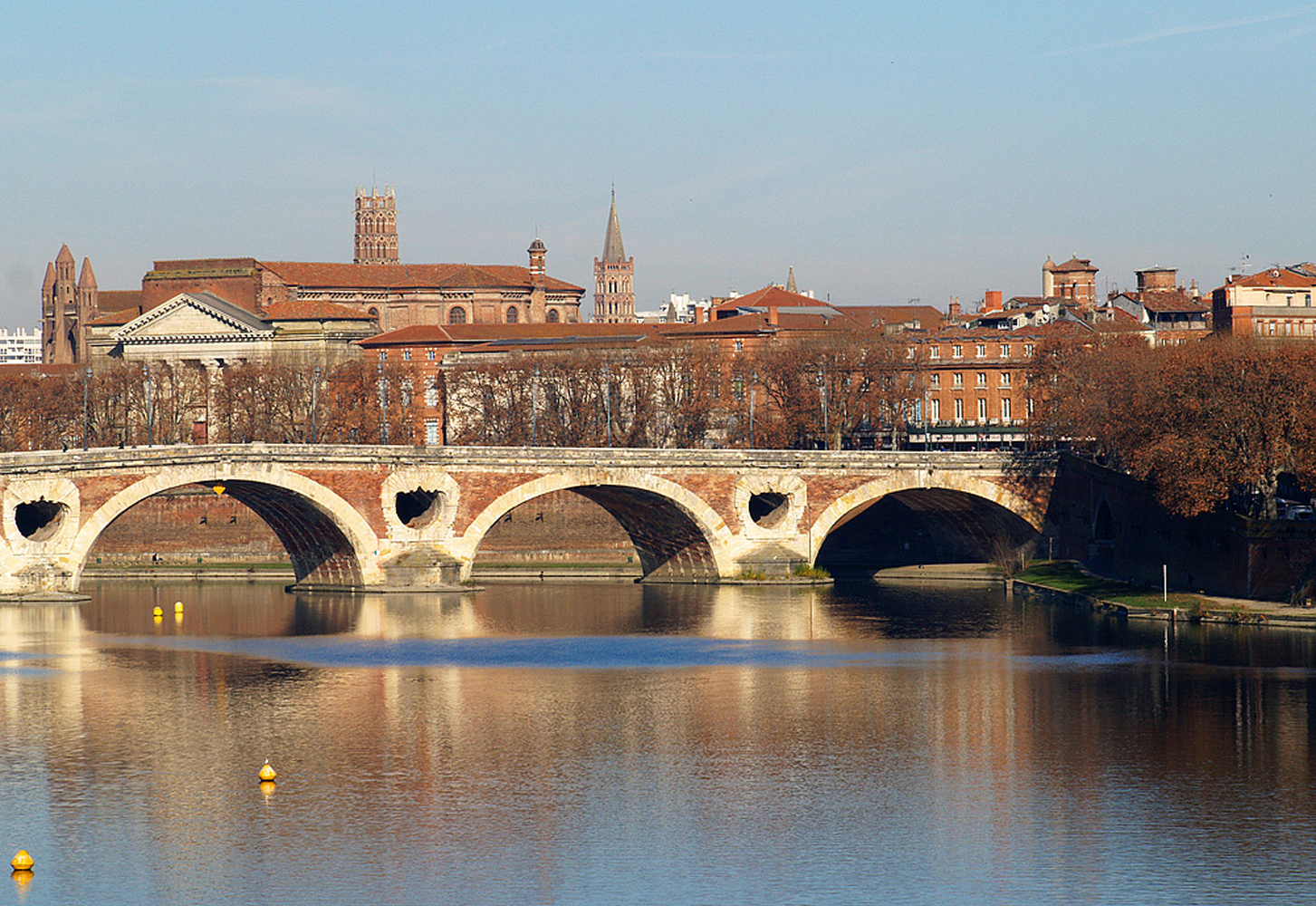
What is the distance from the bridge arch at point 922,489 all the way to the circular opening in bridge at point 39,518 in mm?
34583

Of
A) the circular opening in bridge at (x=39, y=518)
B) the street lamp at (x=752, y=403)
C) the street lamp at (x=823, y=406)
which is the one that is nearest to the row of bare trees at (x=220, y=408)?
the street lamp at (x=752, y=403)

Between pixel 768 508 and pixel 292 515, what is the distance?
23078mm

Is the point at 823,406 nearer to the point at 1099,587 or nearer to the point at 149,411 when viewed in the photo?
the point at 1099,587

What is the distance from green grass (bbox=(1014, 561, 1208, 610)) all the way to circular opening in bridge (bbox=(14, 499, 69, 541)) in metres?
43.1

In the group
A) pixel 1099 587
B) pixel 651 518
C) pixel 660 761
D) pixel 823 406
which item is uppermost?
pixel 823 406

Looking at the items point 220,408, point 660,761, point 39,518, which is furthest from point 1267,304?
point 660,761

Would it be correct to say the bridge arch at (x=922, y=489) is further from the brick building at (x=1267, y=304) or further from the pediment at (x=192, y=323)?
the pediment at (x=192, y=323)

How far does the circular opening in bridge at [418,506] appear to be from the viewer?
87250 mm

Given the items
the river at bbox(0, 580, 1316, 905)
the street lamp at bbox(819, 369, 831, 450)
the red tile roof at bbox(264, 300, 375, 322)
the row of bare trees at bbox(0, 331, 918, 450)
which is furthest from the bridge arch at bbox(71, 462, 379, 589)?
the red tile roof at bbox(264, 300, 375, 322)

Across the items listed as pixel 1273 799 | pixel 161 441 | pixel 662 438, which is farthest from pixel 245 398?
pixel 1273 799

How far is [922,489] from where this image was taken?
93.6m

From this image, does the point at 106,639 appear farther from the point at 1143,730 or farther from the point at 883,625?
the point at 1143,730

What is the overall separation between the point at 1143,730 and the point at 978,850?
543 inches

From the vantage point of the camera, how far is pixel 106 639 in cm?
7169
